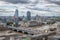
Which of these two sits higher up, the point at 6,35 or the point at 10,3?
the point at 10,3

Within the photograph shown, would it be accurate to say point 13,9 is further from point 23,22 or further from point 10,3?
point 23,22

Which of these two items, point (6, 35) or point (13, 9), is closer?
point (6, 35)

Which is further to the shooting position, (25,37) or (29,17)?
(29,17)

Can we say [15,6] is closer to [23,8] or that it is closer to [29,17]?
[23,8]

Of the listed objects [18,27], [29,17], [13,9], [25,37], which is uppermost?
[13,9]

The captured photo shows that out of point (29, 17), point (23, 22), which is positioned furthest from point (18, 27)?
point (29, 17)

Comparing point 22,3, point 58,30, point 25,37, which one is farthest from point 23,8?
point 58,30
